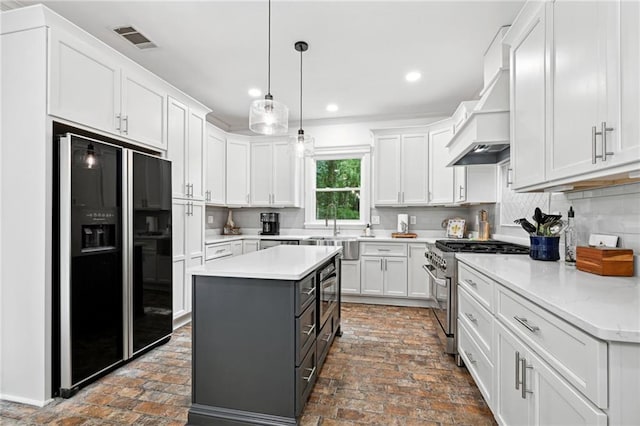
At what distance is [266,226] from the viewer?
16.8 feet

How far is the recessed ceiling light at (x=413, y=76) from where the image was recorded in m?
3.49

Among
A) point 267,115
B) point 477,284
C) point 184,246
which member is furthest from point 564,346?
point 184,246

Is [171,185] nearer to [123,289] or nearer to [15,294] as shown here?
[123,289]

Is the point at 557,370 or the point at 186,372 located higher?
the point at 557,370

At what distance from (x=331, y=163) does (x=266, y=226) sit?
58.0 inches

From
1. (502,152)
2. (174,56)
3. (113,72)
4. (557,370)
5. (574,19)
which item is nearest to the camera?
(557,370)

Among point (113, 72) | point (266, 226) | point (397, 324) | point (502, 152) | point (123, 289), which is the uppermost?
point (113, 72)

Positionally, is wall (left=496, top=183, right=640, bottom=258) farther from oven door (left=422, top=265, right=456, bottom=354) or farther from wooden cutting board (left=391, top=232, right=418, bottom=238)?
wooden cutting board (left=391, top=232, right=418, bottom=238)

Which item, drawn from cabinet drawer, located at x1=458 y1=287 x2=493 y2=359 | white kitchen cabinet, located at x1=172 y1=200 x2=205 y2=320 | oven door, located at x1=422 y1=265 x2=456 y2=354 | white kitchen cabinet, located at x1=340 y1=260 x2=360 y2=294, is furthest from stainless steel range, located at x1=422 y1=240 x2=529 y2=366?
white kitchen cabinet, located at x1=172 y1=200 x2=205 y2=320

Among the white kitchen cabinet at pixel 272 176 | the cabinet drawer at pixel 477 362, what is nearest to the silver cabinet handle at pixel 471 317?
the cabinet drawer at pixel 477 362

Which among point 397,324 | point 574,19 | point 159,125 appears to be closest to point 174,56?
point 159,125

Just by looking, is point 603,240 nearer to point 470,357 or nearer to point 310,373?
point 470,357

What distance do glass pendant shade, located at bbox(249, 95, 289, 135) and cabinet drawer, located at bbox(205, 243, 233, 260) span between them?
6.75 feet

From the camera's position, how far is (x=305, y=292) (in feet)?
6.22
